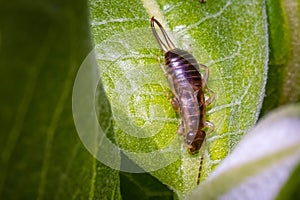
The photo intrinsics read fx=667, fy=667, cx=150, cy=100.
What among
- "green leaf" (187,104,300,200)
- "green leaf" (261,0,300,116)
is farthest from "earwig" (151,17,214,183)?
"green leaf" (187,104,300,200)

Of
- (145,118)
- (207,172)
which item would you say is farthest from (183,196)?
(145,118)

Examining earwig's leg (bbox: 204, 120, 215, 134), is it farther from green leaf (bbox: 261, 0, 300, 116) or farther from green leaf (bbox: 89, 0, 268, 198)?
green leaf (bbox: 261, 0, 300, 116)

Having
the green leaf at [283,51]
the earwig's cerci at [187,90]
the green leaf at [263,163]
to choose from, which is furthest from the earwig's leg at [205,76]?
the green leaf at [263,163]

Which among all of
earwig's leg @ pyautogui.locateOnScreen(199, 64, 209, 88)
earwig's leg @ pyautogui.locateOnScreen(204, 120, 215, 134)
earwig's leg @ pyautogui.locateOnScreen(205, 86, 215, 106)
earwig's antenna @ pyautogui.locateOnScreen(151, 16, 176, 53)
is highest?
earwig's antenna @ pyautogui.locateOnScreen(151, 16, 176, 53)

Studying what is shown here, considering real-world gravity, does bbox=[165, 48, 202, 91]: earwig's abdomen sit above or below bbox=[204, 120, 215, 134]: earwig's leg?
above

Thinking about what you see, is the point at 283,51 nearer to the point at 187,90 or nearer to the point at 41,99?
the point at 187,90

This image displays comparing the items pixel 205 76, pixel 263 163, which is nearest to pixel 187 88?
pixel 205 76
